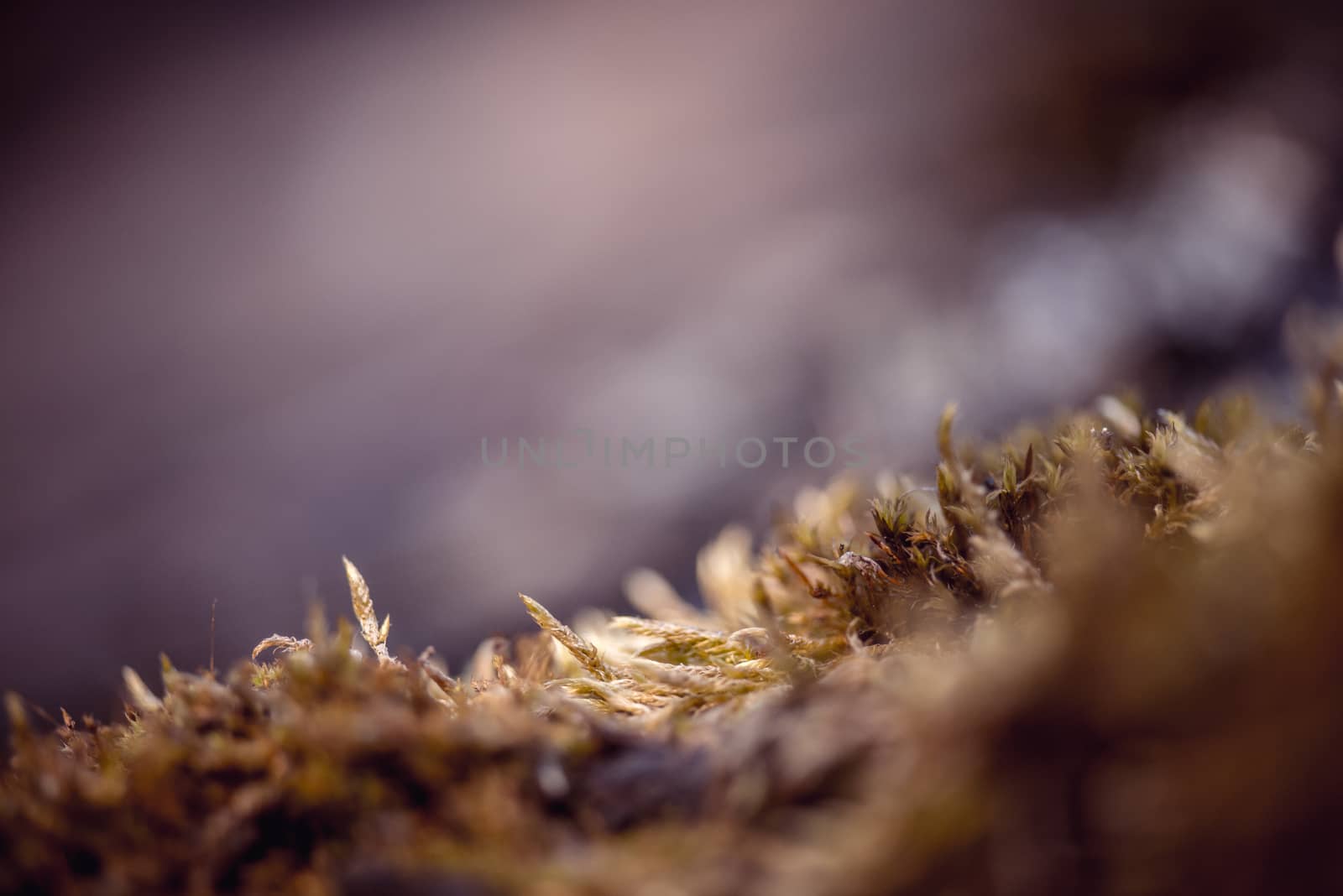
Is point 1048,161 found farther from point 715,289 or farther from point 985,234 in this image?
point 715,289

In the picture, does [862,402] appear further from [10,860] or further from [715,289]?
[10,860]

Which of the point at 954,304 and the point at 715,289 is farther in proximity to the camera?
the point at 715,289

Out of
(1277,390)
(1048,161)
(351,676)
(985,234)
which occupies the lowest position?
(351,676)

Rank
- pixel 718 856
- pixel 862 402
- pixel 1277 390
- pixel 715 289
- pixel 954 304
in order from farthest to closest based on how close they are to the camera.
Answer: pixel 715 289, pixel 954 304, pixel 862 402, pixel 1277 390, pixel 718 856

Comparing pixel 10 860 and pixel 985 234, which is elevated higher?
pixel 985 234

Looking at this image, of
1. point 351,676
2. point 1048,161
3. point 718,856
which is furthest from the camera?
point 1048,161

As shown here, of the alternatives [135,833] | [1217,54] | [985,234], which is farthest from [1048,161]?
[135,833]
